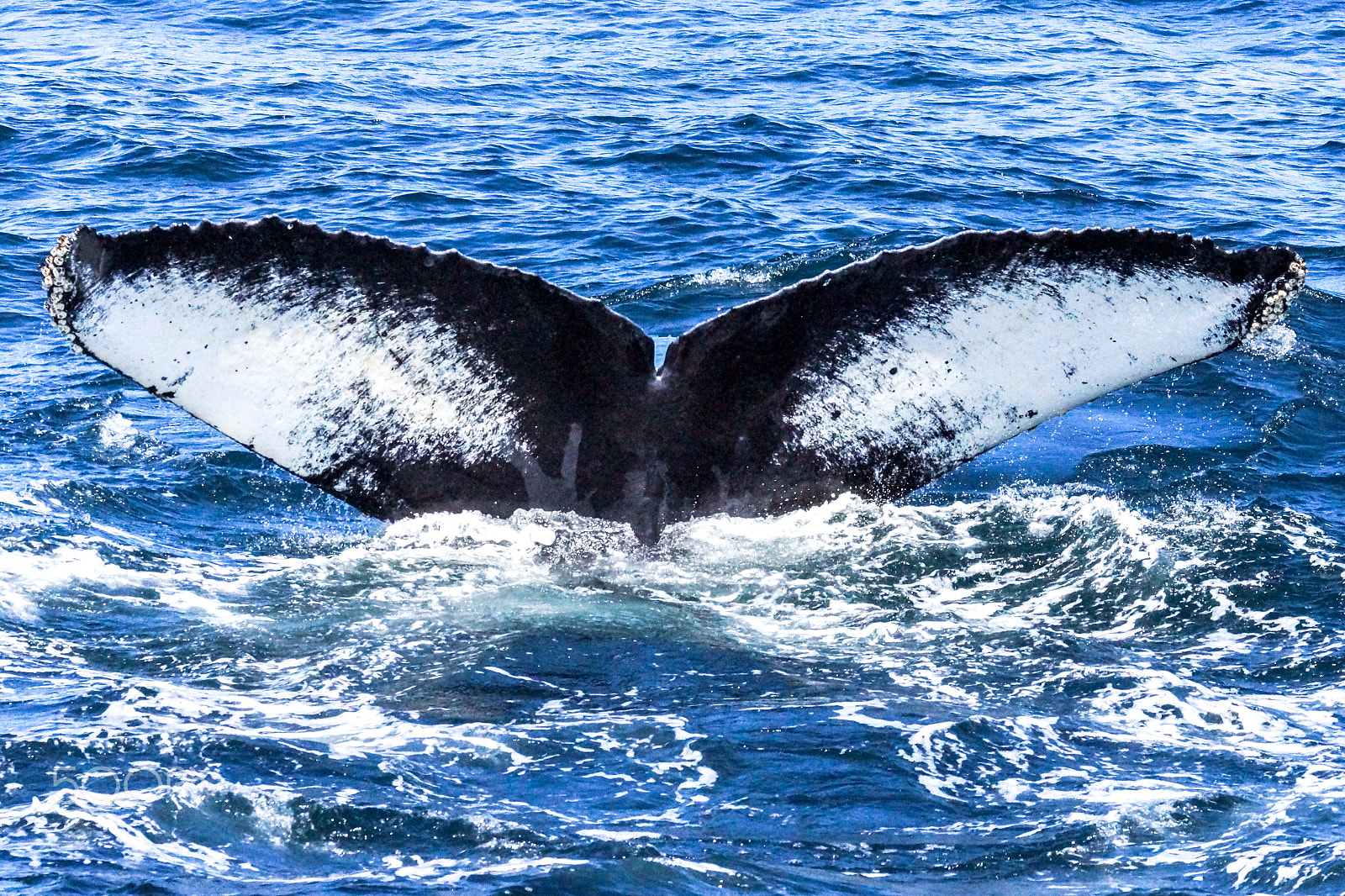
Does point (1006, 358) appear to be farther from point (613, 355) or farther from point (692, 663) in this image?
point (692, 663)

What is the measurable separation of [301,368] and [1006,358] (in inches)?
95.9

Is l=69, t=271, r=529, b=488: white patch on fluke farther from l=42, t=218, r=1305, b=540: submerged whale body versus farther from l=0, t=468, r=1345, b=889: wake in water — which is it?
l=0, t=468, r=1345, b=889: wake in water

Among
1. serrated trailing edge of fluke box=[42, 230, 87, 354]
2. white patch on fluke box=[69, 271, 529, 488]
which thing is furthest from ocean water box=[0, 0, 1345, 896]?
serrated trailing edge of fluke box=[42, 230, 87, 354]

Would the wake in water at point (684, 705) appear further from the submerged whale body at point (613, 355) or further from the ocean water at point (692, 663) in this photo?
the submerged whale body at point (613, 355)

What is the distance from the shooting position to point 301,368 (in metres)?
5.52

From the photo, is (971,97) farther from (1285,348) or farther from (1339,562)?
(1339,562)

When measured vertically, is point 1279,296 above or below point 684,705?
above

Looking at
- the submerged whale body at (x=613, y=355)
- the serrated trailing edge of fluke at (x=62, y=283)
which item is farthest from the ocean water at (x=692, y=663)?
the serrated trailing edge of fluke at (x=62, y=283)

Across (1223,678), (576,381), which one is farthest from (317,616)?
(1223,678)

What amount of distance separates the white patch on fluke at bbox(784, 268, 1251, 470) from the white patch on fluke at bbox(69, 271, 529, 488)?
1.24 m

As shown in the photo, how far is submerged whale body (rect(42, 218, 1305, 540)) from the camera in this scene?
17.5 ft
